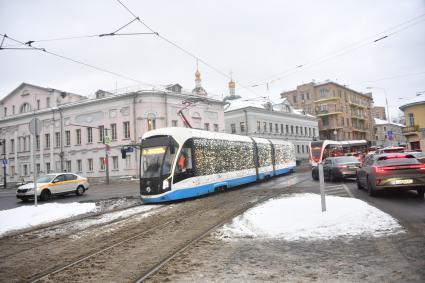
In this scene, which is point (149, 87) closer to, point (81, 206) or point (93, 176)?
point (93, 176)

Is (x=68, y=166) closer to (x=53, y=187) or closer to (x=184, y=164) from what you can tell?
(x=53, y=187)

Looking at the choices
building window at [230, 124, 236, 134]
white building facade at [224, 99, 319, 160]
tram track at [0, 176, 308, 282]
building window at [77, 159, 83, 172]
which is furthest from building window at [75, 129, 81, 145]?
tram track at [0, 176, 308, 282]

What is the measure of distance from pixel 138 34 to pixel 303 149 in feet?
177

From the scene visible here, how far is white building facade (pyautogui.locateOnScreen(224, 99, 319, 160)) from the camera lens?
52500mm

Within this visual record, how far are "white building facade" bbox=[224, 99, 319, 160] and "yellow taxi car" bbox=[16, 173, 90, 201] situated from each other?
32.6 m

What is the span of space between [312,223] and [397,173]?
4.94m

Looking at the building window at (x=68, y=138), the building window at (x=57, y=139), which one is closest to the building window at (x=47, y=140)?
the building window at (x=57, y=139)

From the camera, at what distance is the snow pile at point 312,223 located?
733cm

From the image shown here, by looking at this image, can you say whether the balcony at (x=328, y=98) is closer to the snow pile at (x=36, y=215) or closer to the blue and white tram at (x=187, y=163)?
the blue and white tram at (x=187, y=163)

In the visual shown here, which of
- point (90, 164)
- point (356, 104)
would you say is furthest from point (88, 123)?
point (356, 104)

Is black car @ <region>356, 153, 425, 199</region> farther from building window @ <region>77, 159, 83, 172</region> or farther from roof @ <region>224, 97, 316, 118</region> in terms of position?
building window @ <region>77, 159, 83, 172</region>

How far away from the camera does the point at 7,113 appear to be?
2023 inches

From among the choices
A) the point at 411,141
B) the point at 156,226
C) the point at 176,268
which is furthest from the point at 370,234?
the point at 411,141

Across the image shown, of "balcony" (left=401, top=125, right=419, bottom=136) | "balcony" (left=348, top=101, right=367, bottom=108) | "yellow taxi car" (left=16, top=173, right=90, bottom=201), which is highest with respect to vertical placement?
"balcony" (left=348, top=101, right=367, bottom=108)
